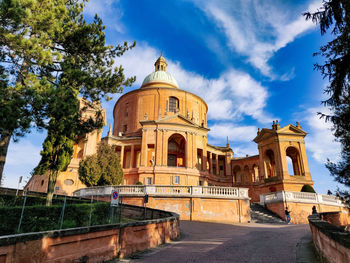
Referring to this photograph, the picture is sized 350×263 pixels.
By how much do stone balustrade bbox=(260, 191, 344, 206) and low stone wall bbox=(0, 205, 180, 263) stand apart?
1638 centimetres

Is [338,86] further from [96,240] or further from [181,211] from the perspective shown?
[181,211]

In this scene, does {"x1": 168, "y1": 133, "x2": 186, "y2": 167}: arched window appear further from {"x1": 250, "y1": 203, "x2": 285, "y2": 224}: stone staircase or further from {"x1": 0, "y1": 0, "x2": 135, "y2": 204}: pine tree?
{"x1": 0, "y1": 0, "x2": 135, "y2": 204}: pine tree

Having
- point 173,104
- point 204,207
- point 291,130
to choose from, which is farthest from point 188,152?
point 291,130

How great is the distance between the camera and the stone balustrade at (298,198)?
23.0m

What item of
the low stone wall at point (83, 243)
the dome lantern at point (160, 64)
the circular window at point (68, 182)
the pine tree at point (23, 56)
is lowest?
the low stone wall at point (83, 243)

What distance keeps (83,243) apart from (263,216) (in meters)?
19.7

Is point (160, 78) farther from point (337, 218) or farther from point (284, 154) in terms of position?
point (337, 218)

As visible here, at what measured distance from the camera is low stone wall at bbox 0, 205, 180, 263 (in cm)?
515

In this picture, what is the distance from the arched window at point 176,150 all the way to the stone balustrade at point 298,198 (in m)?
14.8

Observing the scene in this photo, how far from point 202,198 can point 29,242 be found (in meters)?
16.6

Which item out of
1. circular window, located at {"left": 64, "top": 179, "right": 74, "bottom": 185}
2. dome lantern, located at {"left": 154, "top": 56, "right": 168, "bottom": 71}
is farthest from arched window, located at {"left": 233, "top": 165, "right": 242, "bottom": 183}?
circular window, located at {"left": 64, "top": 179, "right": 74, "bottom": 185}

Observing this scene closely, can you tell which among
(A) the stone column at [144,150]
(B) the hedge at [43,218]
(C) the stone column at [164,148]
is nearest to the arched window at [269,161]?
(C) the stone column at [164,148]

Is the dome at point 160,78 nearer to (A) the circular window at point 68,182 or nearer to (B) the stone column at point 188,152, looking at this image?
(B) the stone column at point 188,152

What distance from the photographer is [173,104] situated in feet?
139
